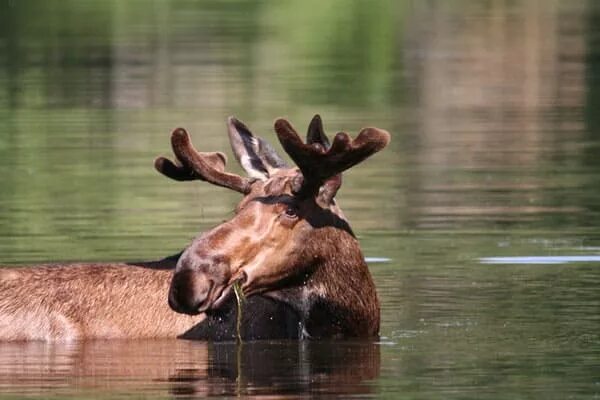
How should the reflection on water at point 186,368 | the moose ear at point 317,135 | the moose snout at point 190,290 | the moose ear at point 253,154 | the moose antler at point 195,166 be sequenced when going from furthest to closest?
the moose ear at point 253,154 < the moose antler at point 195,166 < the moose ear at point 317,135 < the moose snout at point 190,290 < the reflection on water at point 186,368

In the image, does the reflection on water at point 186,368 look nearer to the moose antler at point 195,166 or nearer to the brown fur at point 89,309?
the brown fur at point 89,309

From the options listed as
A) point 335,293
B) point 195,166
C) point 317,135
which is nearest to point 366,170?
point 195,166

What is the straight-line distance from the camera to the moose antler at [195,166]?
49.3ft

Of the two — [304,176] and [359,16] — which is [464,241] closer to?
[304,176]

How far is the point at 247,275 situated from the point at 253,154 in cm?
115

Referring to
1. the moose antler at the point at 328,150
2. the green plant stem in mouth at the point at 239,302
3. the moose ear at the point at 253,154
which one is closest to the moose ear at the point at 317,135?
the moose antler at the point at 328,150

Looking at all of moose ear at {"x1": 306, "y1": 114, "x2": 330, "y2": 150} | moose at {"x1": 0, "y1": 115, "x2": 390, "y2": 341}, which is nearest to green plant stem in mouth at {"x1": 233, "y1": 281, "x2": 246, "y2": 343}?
moose at {"x1": 0, "y1": 115, "x2": 390, "y2": 341}

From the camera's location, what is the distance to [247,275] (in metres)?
14.5

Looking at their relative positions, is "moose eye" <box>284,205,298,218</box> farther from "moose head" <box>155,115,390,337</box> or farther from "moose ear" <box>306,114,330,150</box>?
"moose ear" <box>306,114,330,150</box>

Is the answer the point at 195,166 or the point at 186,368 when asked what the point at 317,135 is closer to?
the point at 195,166

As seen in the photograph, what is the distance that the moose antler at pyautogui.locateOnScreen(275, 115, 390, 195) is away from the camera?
47.5ft

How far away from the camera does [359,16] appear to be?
170ft

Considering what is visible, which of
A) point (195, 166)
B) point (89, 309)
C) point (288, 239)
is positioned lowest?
point (89, 309)

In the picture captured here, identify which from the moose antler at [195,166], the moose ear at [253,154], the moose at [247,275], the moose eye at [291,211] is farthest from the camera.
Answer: the moose ear at [253,154]
